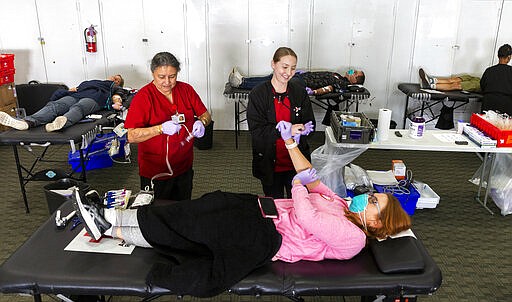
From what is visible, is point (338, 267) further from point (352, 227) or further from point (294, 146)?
point (294, 146)

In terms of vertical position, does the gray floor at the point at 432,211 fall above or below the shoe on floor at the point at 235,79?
below

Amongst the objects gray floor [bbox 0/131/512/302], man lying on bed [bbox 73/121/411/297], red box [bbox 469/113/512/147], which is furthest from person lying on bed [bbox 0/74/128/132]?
red box [bbox 469/113/512/147]

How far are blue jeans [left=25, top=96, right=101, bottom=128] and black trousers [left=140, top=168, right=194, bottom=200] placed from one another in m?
1.14

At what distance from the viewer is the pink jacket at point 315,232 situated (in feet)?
5.74

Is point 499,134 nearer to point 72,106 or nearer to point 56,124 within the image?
point 56,124

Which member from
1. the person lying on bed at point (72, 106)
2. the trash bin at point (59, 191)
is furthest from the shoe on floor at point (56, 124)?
the trash bin at point (59, 191)

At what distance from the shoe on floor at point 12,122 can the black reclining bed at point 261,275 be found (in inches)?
57.1

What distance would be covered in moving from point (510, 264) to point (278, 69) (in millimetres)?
1906

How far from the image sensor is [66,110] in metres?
3.43

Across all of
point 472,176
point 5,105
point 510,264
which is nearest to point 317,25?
point 472,176

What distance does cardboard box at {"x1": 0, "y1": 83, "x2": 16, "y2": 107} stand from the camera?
4741 millimetres

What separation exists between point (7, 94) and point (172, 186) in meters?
3.43

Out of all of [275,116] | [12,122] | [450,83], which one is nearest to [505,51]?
[450,83]

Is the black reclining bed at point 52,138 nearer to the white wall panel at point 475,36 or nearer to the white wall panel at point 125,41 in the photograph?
the white wall panel at point 125,41
